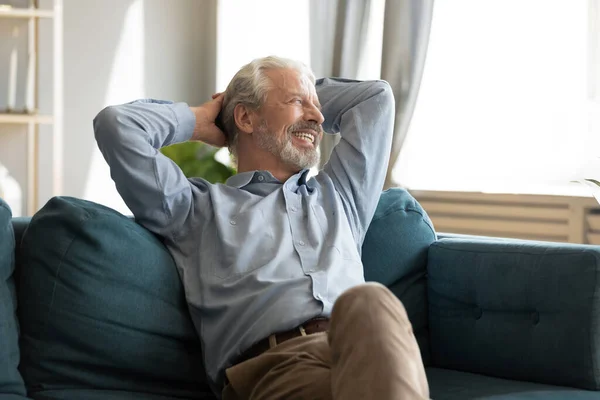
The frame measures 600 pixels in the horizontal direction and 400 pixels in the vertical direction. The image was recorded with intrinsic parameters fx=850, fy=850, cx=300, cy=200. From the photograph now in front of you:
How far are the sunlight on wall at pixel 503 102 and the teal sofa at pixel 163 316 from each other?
156 centimetres

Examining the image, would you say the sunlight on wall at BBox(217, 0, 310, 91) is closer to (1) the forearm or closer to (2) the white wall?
(2) the white wall

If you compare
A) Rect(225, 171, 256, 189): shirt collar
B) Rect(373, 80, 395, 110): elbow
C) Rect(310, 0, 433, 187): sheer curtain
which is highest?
Rect(310, 0, 433, 187): sheer curtain

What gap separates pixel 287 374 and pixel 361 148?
2.61 ft

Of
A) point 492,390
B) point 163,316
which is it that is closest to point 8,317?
point 163,316

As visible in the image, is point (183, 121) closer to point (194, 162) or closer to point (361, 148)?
point (361, 148)

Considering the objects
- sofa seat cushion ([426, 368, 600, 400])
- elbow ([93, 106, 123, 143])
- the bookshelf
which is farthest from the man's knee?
the bookshelf

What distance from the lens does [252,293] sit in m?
1.93

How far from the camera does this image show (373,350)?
1406 millimetres

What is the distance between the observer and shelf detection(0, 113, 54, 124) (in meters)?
4.25

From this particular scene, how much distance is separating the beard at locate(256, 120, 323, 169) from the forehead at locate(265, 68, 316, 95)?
9 centimetres

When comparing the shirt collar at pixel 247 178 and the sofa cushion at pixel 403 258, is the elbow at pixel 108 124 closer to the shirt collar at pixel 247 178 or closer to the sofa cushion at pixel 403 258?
the shirt collar at pixel 247 178

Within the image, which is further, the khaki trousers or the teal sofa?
the teal sofa

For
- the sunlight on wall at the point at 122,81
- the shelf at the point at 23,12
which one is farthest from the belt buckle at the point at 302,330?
the sunlight on wall at the point at 122,81

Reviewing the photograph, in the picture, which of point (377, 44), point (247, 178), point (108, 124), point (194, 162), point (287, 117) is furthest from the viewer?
point (194, 162)
